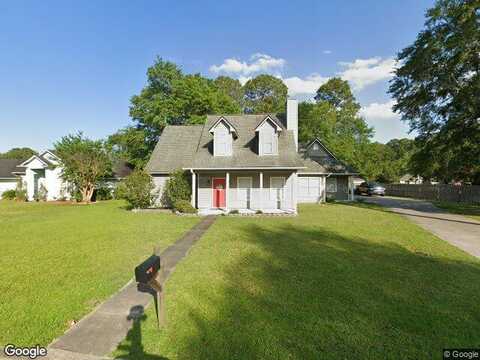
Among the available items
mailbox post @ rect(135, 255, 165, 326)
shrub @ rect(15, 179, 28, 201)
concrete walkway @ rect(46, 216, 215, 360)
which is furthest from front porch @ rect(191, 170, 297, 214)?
shrub @ rect(15, 179, 28, 201)

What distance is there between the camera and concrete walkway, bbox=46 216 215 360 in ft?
10.5

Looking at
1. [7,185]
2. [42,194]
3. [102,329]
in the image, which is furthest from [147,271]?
[7,185]

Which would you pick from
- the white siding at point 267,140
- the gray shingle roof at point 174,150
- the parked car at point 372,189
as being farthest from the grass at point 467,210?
the gray shingle roof at point 174,150

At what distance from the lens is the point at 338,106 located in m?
44.1

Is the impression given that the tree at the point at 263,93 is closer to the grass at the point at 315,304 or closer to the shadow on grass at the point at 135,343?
the grass at the point at 315,304

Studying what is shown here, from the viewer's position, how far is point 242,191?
1733cm

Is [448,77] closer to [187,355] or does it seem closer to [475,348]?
[475,348]

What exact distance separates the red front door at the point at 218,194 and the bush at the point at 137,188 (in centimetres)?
448

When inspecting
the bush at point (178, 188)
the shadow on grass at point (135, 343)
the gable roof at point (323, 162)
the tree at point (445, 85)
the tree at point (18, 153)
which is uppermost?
the tree at point (18, 153)

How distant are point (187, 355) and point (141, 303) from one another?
1.76m

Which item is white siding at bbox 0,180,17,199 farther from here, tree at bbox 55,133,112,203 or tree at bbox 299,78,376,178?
tree at bbox 299,78,376,178

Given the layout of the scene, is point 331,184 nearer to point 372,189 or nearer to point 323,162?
point 323,162

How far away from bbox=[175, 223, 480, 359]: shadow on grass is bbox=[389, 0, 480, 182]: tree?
15.1m

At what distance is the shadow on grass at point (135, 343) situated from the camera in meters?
3.11
